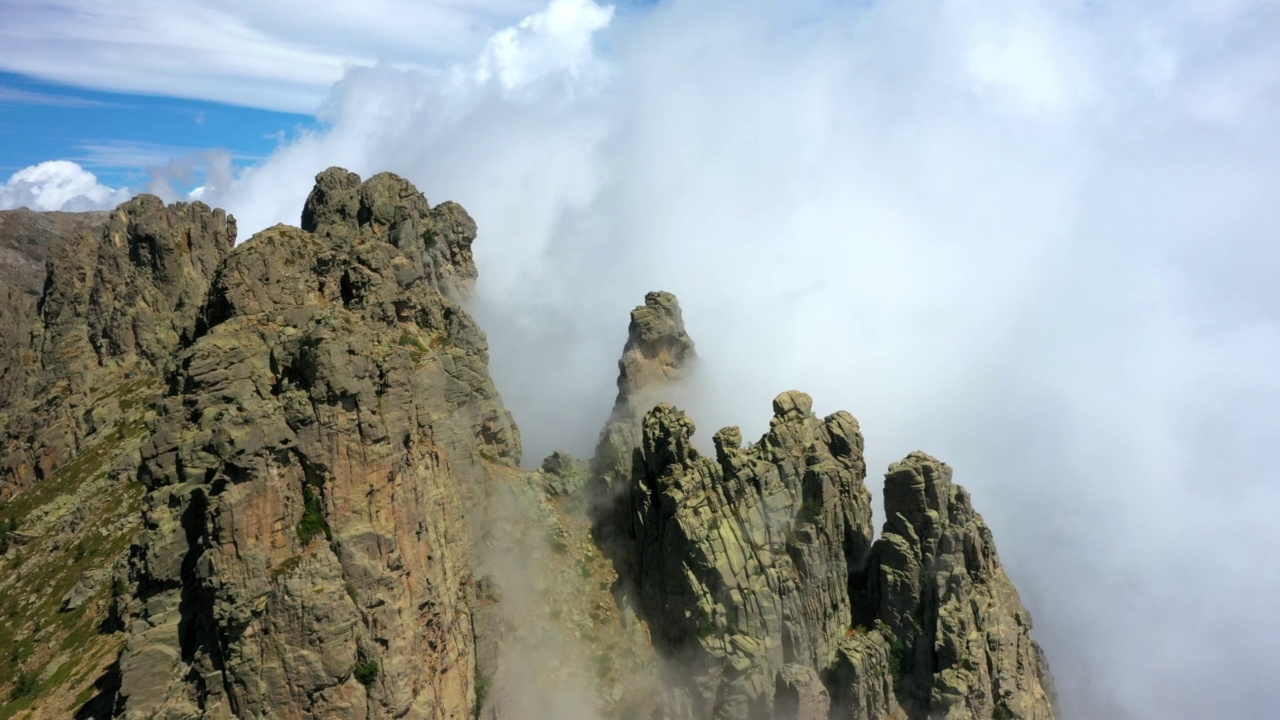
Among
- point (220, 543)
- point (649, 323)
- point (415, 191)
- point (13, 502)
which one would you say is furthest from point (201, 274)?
point (220, 543)

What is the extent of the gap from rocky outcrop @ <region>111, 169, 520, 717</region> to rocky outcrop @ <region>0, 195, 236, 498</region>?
48020 millimetres

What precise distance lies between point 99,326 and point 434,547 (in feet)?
241

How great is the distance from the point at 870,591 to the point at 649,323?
33026mm

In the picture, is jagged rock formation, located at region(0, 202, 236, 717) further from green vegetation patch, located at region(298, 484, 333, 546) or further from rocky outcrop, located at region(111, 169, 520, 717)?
green vegetation patch, located at region(298, 484, 333, 546)

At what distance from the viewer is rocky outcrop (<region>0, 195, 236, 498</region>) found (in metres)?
86.1

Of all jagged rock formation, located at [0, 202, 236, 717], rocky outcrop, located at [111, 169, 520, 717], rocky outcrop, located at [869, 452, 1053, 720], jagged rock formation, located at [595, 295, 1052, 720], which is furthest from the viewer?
jagged rock formation, located at [0, 202, 236, 717]

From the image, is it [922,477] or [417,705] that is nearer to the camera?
[417,705]

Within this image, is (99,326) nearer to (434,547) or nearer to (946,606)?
(434,547)

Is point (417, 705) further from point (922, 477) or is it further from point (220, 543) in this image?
point (922, 477)

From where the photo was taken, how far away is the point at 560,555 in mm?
60188

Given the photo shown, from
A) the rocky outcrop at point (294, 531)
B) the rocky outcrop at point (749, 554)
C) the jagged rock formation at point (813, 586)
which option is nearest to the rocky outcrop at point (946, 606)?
the jagged rock formation at point (813, 586)

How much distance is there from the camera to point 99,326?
9356 cm

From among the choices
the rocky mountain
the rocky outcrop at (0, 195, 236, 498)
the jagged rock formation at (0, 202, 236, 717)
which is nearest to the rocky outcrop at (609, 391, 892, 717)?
the rocky mountain

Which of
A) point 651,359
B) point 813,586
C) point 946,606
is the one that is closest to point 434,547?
point 813,586
